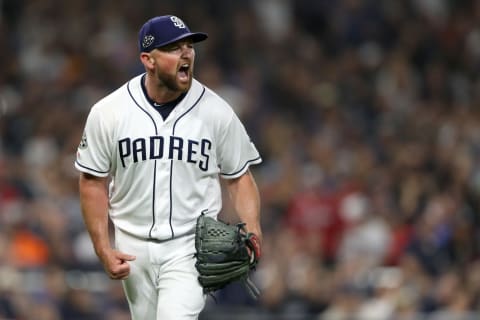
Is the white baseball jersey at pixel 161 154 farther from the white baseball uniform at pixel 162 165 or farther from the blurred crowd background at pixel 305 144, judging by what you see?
the blurred crowd background at pixel 305 144

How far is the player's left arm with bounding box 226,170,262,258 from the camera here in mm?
5914

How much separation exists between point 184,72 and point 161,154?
1.33 feet

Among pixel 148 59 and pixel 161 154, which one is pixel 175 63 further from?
pixel 161 154

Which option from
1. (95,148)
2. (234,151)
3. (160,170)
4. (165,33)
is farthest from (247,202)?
(165,33)

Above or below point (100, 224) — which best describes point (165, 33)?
above

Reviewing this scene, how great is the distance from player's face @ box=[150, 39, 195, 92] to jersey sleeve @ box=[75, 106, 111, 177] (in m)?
0.36

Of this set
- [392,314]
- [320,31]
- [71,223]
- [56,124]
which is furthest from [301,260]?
[320,31]

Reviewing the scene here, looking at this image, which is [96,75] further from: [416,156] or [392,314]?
[392,314]

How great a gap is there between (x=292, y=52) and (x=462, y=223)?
3.77m

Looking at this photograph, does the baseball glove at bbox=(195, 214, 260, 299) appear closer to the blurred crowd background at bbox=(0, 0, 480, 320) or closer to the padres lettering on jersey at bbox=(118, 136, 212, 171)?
the padres lettering on jersey at bbox=(118, 136, 212, 171)

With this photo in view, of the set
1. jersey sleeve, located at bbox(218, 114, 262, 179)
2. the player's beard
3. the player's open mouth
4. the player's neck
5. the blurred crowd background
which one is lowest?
the blurred crowd background

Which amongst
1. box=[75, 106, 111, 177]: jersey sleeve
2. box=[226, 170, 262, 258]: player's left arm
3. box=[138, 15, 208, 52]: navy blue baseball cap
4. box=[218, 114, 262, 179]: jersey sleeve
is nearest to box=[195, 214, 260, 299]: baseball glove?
box=[226, 170, 262, 258]: player's left arm

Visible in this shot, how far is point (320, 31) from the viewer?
45.4 ft

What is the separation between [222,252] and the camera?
5.75 m
